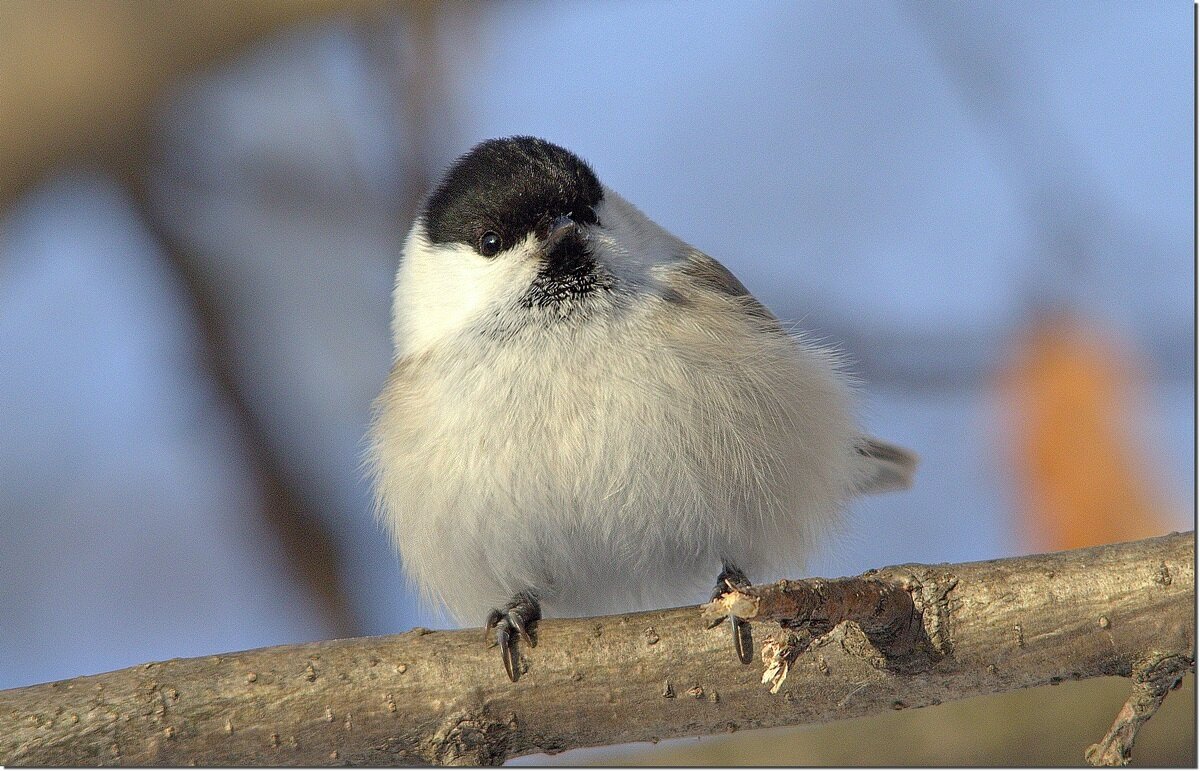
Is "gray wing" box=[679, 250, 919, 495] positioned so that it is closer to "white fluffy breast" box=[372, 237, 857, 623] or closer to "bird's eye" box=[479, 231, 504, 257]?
"white fluffy breast" box=[372, 237, 857, 623]

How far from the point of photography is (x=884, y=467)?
3.03 meters

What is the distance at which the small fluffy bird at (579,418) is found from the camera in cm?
220

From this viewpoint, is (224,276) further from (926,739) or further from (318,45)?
(926,739)

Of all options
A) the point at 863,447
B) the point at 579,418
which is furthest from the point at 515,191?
the point at 863,447

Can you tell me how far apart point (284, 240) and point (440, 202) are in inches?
46.5

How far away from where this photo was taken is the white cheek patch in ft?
7.84

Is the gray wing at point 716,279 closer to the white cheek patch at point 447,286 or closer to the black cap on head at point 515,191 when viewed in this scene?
the black cap on head at point 515,191

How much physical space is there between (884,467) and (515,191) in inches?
55.3

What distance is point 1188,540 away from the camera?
183 cm

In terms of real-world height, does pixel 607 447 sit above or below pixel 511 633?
above

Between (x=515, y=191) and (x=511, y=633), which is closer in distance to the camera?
(x=511, y=633)

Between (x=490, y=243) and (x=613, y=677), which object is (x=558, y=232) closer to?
(x=490, y=243)

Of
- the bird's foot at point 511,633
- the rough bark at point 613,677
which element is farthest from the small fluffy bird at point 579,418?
the rough bark at point 613,677

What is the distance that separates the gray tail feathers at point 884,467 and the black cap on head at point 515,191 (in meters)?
1.12
